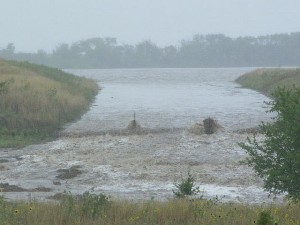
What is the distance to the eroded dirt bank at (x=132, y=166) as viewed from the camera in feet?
48.6

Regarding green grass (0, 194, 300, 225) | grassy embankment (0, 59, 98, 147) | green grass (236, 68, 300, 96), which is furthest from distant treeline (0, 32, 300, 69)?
green grass (0, 194, 300, 225)

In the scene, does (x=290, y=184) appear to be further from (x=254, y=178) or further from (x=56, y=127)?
(x=56, y=127)

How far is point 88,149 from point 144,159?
3.36 metres

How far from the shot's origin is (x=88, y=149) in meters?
22.1

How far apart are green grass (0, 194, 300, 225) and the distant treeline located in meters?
168

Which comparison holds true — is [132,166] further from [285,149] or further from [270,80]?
[270,80]

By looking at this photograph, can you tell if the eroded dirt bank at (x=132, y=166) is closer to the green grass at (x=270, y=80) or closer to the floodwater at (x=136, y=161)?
the floodwater at (x=136, y=161)

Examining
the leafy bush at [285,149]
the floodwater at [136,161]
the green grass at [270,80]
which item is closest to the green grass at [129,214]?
the leafy bush at [285,149]

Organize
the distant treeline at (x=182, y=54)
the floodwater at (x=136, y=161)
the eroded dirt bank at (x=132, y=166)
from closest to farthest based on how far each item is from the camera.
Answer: the eroded dirt bank at (x=132, y=166) < the floodwater at (x=136, y=161) < the distant treeline at (x=182, y=54)

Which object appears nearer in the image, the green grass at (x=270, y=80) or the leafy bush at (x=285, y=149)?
the leafy bush at (x=285, y=149)

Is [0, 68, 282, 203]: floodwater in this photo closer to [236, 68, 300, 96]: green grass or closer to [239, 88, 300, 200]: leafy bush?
[239, 88, 300, 200]: leafy bush

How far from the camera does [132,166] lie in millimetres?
18500

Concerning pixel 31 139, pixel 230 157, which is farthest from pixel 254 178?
pixel 31 139

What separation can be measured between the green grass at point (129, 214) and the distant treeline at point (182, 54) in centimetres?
16850
